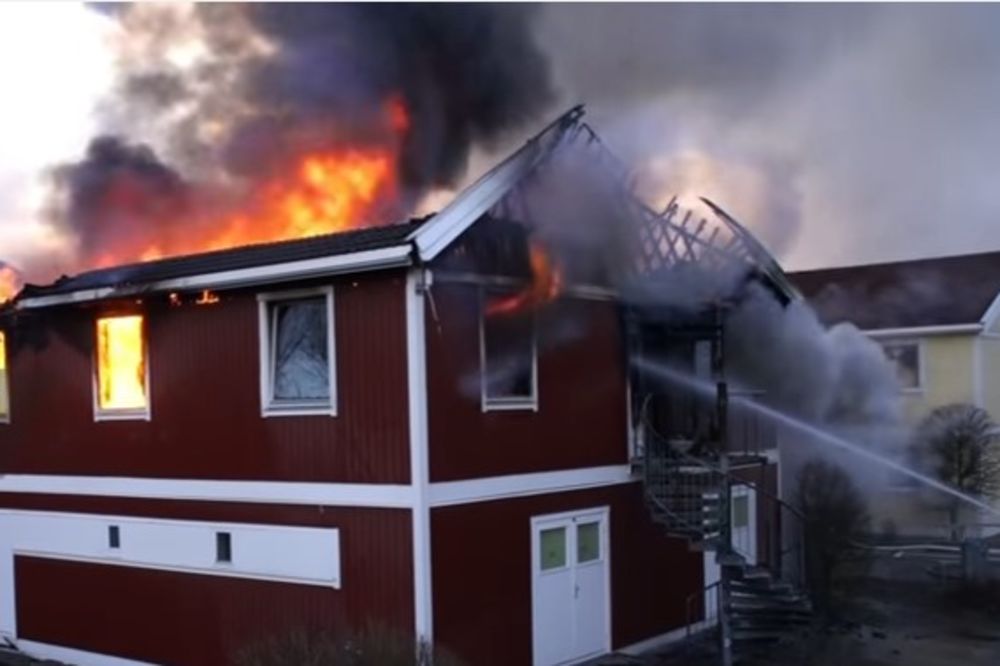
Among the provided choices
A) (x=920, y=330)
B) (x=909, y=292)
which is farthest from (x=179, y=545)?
(x=909, y=292)

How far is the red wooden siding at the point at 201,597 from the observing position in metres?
10.6

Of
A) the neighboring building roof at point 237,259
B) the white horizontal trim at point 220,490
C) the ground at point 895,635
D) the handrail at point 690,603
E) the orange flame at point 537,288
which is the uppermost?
the neighboring building roof at point 237,259

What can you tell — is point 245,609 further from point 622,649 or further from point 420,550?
point 622,649

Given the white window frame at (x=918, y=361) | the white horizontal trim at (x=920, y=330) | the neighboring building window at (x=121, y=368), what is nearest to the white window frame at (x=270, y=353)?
the neighboring building window at (x=121, y=368)

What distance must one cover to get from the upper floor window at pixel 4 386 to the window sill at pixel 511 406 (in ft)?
26.0

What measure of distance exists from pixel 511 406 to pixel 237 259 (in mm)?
3902

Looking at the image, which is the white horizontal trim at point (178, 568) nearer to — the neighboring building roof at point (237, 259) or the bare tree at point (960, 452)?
the neighboring building roof at point (237, 259)

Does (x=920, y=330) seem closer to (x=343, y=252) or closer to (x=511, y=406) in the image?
(x=511, y=406)

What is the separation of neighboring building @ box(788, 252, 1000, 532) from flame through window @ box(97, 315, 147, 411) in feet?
51.3

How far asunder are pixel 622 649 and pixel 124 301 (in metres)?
7.62

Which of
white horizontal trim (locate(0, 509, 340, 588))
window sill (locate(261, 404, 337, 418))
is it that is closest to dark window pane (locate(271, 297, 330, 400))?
window sill (locate(261, 404, 337, 418))

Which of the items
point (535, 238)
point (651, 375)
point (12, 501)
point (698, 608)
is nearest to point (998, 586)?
point (698, 608)

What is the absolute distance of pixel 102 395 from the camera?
13.7 meters

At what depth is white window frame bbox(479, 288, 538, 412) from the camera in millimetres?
11273
